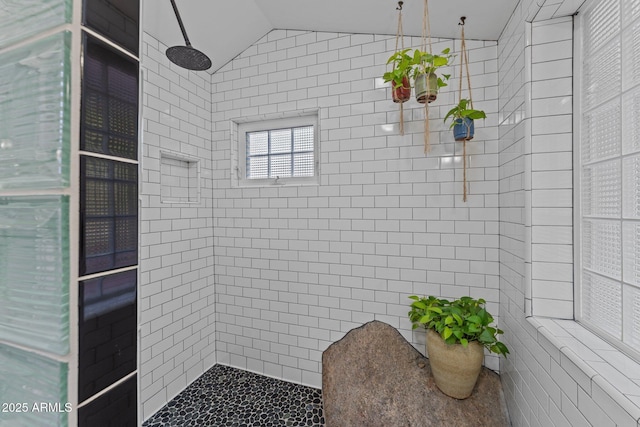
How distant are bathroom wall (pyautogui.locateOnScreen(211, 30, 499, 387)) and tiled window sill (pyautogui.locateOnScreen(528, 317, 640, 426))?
588mm

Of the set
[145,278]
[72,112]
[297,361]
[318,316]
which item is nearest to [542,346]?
[318,316]

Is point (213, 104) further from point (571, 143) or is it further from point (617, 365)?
point (617, 365)

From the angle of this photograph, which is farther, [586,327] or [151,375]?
[151,375]

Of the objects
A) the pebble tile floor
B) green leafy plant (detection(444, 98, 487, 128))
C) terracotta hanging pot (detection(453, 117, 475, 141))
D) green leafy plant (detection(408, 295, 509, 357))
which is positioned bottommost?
the pebble tile floor

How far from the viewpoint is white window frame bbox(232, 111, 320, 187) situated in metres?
2.06

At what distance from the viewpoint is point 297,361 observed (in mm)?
2037

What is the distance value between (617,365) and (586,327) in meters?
0.32

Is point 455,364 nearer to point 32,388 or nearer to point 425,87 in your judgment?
point 425,87

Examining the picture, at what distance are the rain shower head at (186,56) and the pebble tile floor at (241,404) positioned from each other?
207cm

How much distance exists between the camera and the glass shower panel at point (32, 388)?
478 mm

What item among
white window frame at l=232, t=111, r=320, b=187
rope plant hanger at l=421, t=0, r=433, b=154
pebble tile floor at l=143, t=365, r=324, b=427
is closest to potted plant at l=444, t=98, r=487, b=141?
rope plant hanger at l=421, t=0, r=433, b=154

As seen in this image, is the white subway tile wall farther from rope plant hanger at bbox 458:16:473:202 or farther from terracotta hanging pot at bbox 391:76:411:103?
terracotta hanging pot at bbox 391:76:411:103

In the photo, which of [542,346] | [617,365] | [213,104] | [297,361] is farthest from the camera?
[213,104]

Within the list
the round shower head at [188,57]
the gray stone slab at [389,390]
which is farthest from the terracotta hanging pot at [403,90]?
the gray stone slab at [389,390]
